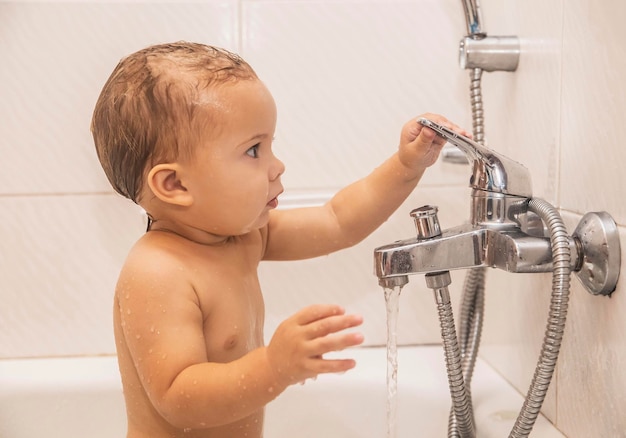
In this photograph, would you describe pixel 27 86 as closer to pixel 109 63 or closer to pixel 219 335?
pixel 109 63

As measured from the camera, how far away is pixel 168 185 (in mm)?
752

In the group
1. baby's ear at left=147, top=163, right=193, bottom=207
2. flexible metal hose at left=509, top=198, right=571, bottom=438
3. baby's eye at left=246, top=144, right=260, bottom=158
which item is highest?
baby's eye at left=246, top=144, right=260, bottom=158

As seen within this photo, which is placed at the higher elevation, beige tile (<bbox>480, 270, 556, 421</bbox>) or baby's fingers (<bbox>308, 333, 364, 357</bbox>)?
baby's fingers (<bbox>308, 333, 364, 357</bbox>)

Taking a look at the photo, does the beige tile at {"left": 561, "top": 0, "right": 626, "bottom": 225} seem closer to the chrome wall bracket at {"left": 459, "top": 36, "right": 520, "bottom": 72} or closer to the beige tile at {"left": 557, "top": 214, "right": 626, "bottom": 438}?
the beige tile at {"left": 557, "top": 214, "right": 626, "bottom": 438}

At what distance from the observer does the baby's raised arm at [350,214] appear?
848 millimetres

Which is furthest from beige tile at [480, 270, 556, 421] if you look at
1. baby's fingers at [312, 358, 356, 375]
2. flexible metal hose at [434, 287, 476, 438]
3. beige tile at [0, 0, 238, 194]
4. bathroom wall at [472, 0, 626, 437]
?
beige tile at [0, 0, 238, 194]

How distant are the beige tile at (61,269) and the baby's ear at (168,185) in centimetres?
41

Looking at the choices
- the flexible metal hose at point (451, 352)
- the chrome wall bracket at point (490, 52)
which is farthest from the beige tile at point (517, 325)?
the chrome wall bracket at point (490, 52)

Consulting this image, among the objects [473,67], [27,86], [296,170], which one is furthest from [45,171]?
[473,67]

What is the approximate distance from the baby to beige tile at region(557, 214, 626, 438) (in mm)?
214

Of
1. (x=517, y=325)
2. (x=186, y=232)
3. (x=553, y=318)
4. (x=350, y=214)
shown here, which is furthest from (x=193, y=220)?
(x=517, y=325)

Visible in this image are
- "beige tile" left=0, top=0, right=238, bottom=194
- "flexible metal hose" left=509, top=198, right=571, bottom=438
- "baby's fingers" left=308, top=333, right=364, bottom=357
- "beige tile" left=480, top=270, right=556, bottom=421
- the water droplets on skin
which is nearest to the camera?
"baby's fingers" left=308, top=333, right=364, bottom=357

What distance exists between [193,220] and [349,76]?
1.52 ft

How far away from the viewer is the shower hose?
67 centimetres
